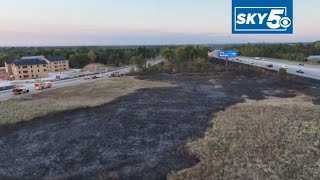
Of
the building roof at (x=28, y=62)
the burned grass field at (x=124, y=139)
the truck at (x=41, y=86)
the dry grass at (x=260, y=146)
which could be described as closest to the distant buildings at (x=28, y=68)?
the building roof at (x=28, y=62)

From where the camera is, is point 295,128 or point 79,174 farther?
point 295,128

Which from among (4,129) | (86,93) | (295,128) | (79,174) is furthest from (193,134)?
(86,93)

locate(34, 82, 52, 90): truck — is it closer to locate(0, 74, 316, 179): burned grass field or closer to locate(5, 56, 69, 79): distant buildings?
locate(0, 74, 316, 179): burned grass field

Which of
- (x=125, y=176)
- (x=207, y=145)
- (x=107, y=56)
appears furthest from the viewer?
(x=107, y=56)

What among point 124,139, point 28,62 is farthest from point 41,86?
point 124,139

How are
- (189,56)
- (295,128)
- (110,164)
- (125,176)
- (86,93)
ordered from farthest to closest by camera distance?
(189,56), (86,93), (295,128), (110,164), (125,176)

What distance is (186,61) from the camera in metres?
90.9

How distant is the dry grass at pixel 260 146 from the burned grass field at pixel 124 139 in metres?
0.18

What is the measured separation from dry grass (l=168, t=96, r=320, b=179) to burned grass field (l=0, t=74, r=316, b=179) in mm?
184

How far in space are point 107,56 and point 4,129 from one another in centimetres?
8595

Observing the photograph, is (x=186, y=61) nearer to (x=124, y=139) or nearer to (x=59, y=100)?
(x=59, y=100)

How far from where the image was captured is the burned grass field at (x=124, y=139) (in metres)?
18.9

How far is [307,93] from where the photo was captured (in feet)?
140

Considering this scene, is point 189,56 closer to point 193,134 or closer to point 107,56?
point 107,56
